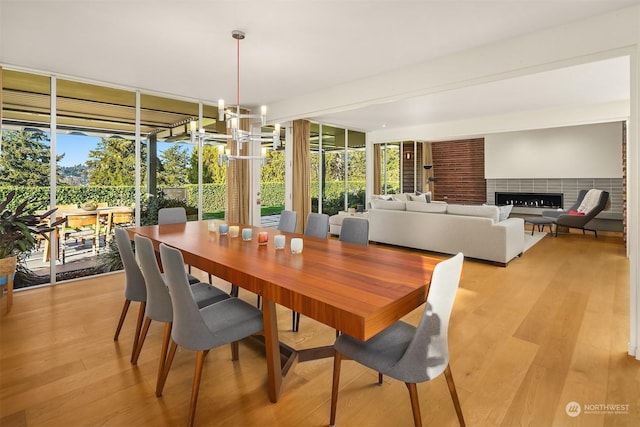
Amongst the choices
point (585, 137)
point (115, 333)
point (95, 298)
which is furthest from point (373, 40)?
point (585, 137)

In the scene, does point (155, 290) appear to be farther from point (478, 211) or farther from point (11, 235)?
point (478, 211)

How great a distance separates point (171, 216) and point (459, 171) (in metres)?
9.03

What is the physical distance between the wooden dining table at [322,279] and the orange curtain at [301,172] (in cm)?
377

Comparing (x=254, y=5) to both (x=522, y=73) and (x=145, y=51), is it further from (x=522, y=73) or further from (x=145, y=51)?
(x=522, y=73)

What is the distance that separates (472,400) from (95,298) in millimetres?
3772

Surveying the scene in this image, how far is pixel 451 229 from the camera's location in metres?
5.25

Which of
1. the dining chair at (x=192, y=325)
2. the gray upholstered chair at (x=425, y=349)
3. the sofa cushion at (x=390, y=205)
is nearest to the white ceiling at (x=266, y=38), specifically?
the dining chair at (x=192, y=325)

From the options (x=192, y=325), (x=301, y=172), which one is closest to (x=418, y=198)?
(x=301, y=172)

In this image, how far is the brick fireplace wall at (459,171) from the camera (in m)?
10.0

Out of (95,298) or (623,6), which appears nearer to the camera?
(623,6)

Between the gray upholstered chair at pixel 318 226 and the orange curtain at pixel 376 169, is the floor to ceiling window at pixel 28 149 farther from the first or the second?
the orange curtain at pixel 376 169

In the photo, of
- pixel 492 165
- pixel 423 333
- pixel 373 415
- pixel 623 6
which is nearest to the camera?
pixel 423 333

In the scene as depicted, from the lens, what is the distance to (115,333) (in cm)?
270

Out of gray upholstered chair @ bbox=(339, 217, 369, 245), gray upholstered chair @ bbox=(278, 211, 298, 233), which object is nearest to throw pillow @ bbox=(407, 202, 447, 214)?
gray upholstered chair @ bbox=(278, 211, 298, 233)
